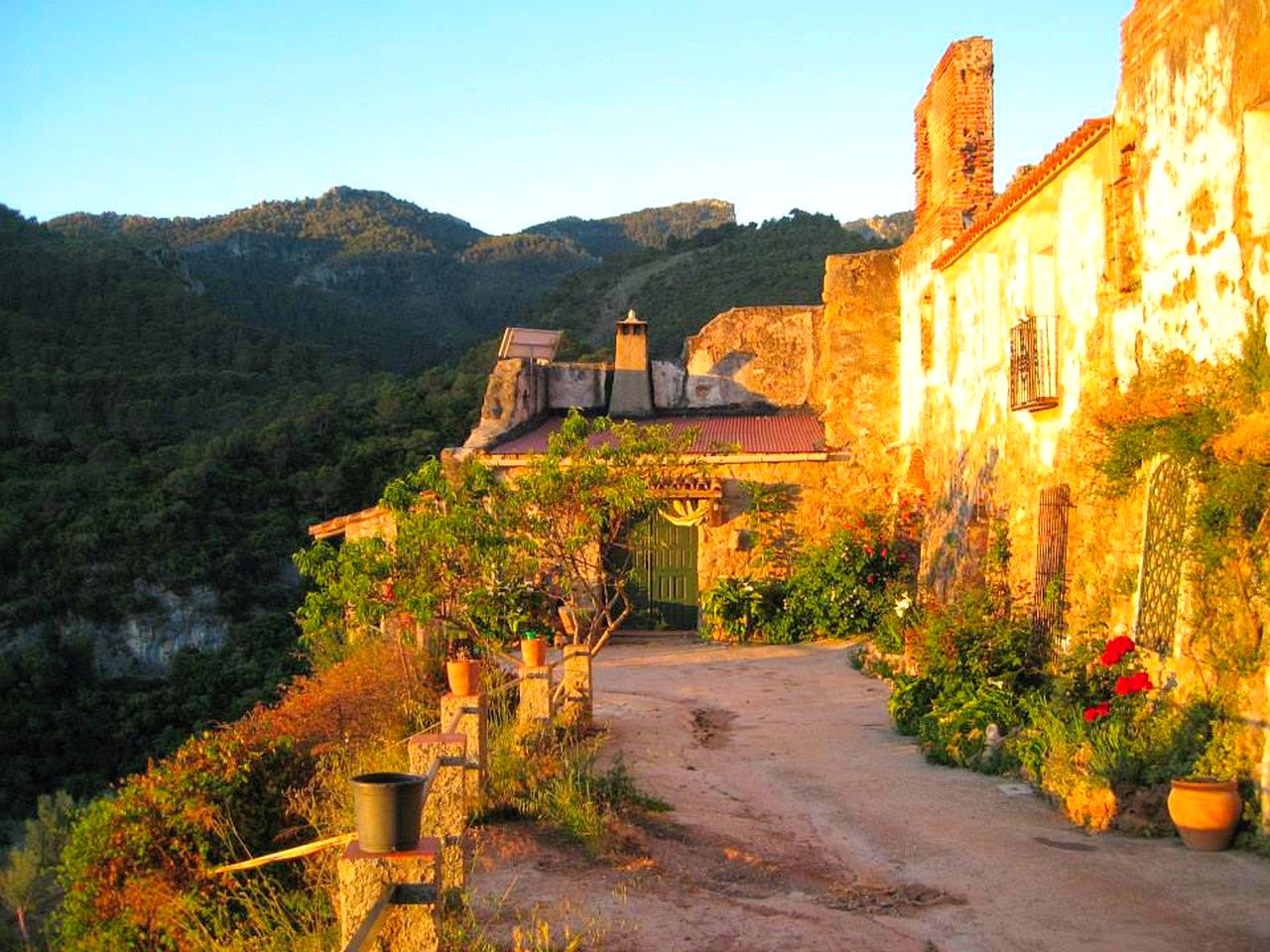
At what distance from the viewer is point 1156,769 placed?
7539 mm

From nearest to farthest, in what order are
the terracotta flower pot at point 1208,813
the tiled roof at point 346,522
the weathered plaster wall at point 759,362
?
the terracotta flower pot at point 1208,813, the tiled roof at point 346,522, the weathered plaster wall at point 759,362

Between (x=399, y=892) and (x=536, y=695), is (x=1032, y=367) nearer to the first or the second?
(x=536, y=695)

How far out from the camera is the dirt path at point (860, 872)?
5.55 meters

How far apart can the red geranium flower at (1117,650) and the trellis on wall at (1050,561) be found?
5.93 feet

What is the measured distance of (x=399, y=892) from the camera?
4402mm

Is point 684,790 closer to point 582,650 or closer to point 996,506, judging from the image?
point 582,650

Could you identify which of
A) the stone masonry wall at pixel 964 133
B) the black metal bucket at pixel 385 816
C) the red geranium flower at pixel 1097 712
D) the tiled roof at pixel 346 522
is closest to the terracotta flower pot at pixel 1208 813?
the red geranium flower at pixel 1097 712

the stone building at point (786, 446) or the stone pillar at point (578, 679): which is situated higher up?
the stone building at point (786, 446)

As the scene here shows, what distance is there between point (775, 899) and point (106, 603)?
68.6 feet

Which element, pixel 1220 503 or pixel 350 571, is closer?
pixel 1220 503

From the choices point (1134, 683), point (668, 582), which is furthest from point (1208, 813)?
point (668, 582)

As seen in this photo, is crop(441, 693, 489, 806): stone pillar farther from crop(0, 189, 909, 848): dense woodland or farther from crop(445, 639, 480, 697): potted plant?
crop(0, 189, 909, 848): dense woodland

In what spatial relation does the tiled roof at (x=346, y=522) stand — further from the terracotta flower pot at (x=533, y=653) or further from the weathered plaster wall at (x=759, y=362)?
the terracotta flower pot at (x=533, y=653)

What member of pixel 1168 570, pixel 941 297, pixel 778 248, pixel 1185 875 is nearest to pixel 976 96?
pixel 941 297
